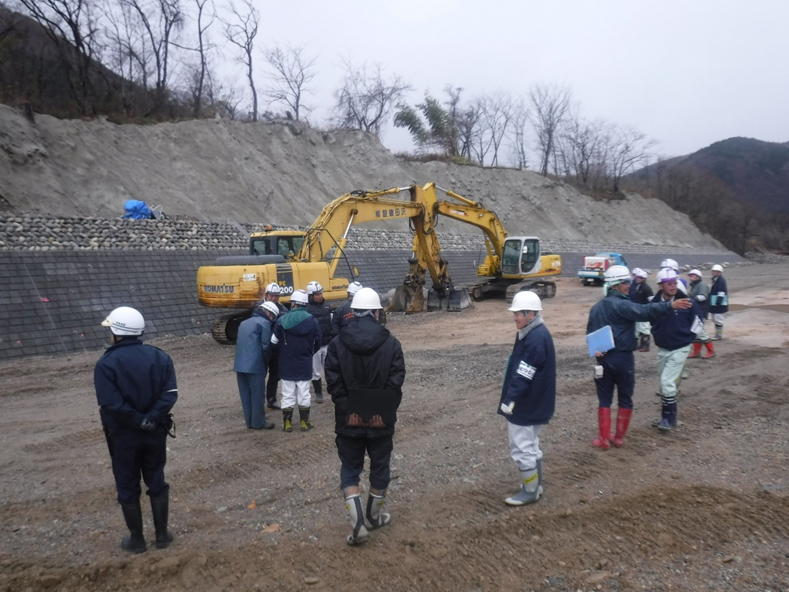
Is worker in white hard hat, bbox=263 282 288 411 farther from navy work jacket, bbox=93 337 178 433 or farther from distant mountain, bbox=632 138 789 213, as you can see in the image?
distant mountain, bbox=632 138 789 213

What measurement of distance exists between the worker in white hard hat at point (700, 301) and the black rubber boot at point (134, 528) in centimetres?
968

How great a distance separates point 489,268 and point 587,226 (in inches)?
1088

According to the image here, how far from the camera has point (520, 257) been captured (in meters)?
22.3

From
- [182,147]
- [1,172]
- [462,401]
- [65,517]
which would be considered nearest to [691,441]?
[462,401]

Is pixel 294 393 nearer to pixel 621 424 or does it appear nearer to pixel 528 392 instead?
pixel 528 392

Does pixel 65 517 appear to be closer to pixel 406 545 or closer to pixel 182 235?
pixel 406 545

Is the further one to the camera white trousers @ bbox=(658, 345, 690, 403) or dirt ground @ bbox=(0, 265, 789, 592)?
white trousers @ bbox=(658, 345, 690, 403)

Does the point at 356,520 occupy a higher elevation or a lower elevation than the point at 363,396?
lower

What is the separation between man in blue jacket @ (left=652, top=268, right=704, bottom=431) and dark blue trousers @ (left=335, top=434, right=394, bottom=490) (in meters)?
3.91

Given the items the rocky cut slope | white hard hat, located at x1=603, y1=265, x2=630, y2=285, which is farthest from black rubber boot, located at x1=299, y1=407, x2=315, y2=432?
the rocky cut slope

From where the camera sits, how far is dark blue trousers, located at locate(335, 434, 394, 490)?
4.52 meters

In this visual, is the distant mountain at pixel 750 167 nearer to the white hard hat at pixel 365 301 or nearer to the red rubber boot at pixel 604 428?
the red rubber boot at pixel 604 428

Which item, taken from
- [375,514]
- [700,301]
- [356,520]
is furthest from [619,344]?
[700,301]

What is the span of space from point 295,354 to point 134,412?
301 cm
